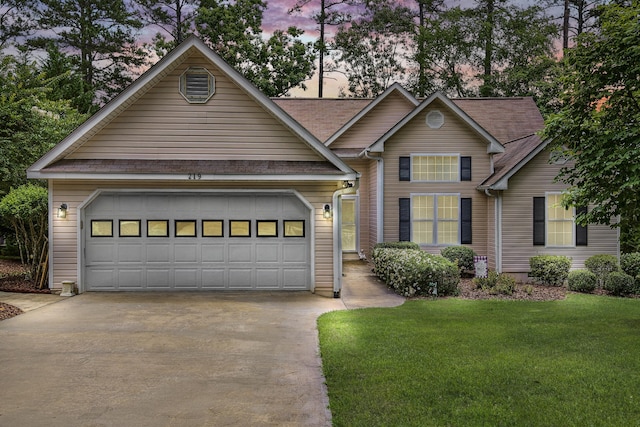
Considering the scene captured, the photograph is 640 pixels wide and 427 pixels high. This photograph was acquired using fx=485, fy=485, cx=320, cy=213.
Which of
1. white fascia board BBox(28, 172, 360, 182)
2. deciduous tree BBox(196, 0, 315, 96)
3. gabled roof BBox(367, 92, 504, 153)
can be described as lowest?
white fascia board BBox(28, 172, 360, 182)

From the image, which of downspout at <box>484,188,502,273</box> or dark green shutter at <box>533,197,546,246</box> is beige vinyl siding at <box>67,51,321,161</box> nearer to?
downspout at <box>484,188,502,273</box>

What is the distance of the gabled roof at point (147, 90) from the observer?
11.6 m

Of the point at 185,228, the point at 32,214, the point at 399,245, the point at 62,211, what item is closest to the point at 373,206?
the point at 399,245

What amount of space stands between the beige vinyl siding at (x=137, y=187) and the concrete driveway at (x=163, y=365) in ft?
4.66

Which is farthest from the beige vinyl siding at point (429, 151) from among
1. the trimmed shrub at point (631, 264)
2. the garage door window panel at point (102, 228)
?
the garage door window panel at point (102, 228)

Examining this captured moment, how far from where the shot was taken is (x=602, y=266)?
15039 mm

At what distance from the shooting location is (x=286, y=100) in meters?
23.8

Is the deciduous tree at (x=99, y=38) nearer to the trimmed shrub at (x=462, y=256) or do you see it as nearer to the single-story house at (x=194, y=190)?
the single-story house at (x=194, y=190)

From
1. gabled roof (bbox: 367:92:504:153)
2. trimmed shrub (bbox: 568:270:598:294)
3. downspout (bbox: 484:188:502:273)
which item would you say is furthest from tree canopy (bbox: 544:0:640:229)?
gabled roof (bbox: 367:92:504:153)

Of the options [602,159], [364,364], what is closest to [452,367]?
[364,364]

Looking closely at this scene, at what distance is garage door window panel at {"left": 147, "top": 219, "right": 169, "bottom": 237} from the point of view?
1247cm

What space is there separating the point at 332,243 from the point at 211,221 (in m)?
3.19

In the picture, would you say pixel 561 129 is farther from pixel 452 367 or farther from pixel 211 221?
pixel 211 221

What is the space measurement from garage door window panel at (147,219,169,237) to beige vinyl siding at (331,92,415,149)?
31.2 feet
